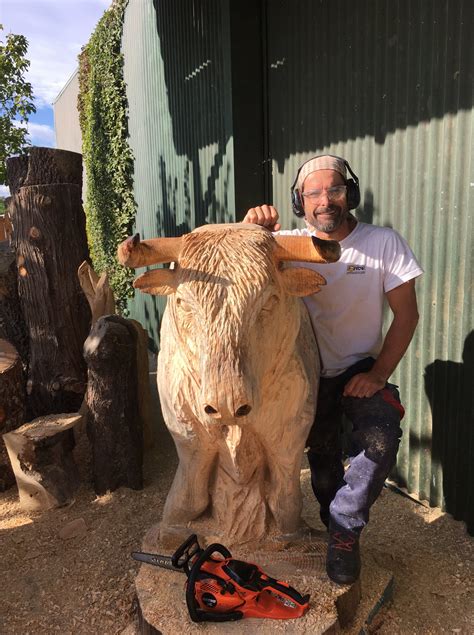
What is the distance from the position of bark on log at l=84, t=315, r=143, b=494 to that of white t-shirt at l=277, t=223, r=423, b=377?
1.84 meters

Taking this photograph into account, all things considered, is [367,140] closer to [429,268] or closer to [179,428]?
[429,268]

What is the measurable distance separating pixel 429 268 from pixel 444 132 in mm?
820

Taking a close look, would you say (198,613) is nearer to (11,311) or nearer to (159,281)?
(159,281)

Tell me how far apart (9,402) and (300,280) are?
2913 millimetres

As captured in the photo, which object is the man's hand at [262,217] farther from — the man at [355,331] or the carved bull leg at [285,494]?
the carved bull leg at [285,494]

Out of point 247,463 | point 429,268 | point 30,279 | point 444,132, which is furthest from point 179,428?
point 30,279

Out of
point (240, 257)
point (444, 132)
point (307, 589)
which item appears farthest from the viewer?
point (444, 132)

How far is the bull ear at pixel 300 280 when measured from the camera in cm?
182

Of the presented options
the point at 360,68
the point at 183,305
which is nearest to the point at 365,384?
the point at 183,305

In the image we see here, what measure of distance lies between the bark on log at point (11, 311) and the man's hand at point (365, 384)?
11.2 feet

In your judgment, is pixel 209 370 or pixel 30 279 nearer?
pixel 209 370

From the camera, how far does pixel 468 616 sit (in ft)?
8.50

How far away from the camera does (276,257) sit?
5.92 feet

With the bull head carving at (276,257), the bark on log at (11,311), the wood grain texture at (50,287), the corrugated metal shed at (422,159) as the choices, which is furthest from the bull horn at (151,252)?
the bark on log at (11,311)
